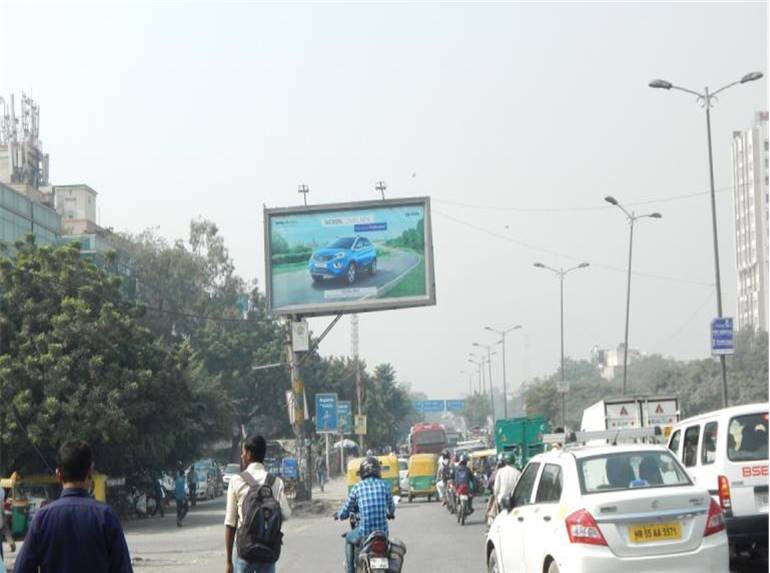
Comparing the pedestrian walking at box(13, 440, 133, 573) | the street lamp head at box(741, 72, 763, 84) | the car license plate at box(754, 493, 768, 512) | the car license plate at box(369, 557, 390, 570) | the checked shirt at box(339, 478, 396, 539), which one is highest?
the street lamp head at box(741, 72, 763, 84)

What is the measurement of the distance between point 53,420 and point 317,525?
7.77 metres

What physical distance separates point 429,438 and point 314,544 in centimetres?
5630

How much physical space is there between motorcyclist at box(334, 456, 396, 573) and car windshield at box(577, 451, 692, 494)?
204cm

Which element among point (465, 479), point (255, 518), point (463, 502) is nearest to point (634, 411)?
point (465, 479)

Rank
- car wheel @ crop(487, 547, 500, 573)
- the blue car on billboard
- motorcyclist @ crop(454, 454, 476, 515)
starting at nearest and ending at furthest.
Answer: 1. car wheel @ crop(487, 547, 500, 573)
2. motorcyclist @ crop(454, 454, 476, 515)
3. the blue car on billboard

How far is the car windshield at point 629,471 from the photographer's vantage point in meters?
11.3

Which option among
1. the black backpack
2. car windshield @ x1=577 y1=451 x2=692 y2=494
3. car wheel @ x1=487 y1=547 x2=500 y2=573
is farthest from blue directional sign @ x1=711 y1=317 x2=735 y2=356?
the black backpack

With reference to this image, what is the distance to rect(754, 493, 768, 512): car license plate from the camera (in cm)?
1407

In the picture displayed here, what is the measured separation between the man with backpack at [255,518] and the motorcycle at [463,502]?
19.9 m

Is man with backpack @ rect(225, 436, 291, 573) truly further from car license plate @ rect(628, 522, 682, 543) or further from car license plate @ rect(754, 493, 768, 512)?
car license plate @ rect(754, 493, 768, 512)

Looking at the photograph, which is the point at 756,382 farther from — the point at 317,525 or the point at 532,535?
the point at 532,535

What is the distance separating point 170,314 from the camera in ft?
241

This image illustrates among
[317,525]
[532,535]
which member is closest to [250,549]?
[532,535]

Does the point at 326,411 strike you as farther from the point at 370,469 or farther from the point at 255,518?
the point at 255,518
